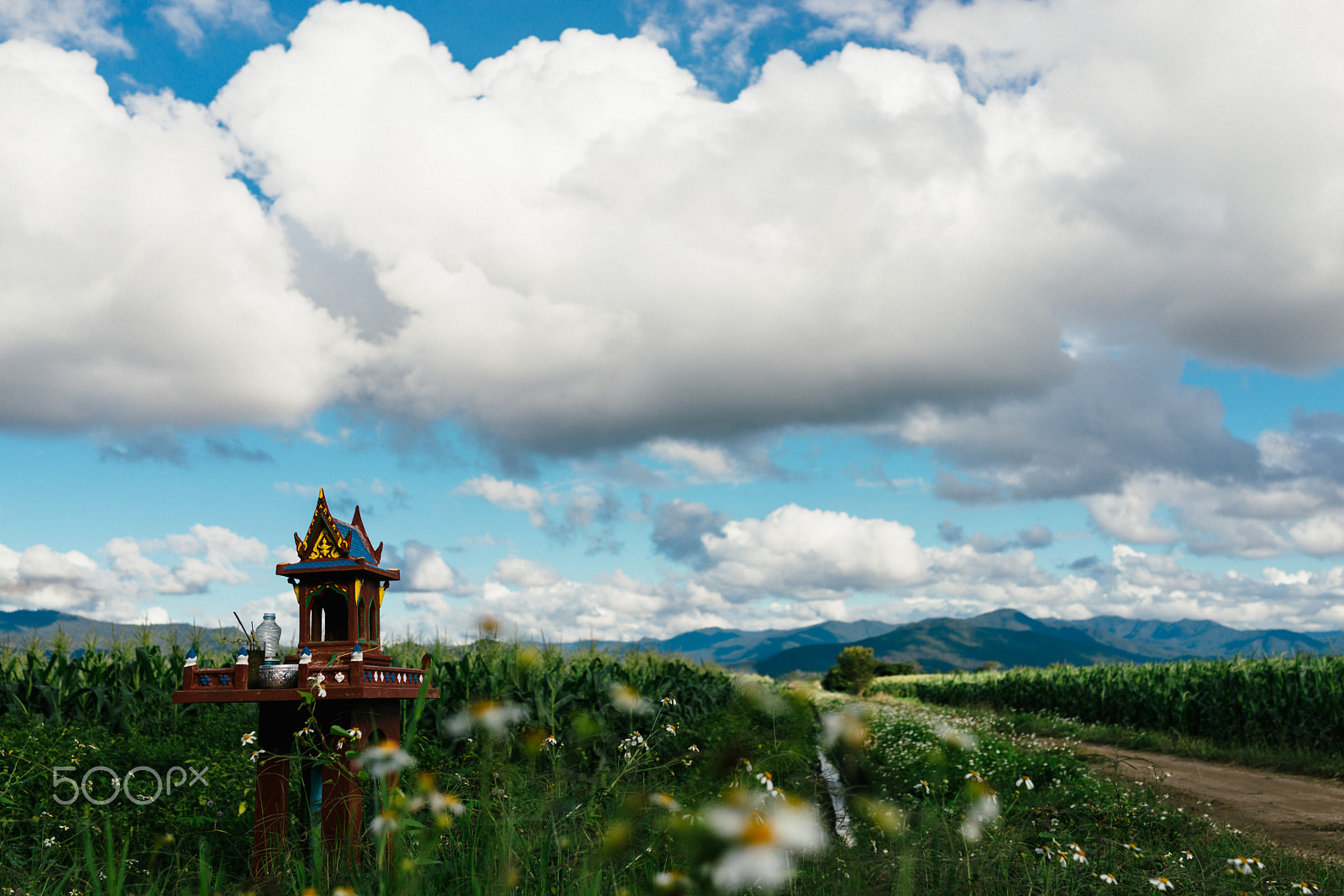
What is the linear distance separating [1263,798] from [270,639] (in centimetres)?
1335

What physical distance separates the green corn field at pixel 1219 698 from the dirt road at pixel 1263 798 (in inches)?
114

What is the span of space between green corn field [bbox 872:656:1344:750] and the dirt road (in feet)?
9.52

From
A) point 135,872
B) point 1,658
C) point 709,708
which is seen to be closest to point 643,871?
point 135,872

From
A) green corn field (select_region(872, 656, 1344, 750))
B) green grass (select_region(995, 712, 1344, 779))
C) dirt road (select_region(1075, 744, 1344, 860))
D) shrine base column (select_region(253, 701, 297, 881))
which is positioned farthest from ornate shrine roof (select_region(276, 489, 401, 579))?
green corn field (select_region(872, 656, 1344, 750))

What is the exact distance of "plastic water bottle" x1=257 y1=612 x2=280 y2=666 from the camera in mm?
5703

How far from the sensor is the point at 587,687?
10859 mm

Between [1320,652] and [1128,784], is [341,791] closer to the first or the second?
[1128,784]

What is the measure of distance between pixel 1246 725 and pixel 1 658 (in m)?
22.9

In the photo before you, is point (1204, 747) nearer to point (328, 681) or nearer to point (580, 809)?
point (580, 809)

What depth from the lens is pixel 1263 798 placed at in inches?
450

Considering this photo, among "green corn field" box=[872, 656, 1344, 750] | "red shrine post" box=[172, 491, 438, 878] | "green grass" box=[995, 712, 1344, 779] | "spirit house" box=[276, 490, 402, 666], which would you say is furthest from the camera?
"green corn field" box=[872, 656, 1344, 750]

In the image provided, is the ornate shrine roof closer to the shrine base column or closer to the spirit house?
the spirit house

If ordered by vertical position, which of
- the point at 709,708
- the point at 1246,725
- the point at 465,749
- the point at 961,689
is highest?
the point at 465,749

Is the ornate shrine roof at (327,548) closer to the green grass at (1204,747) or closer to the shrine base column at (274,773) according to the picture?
the shrine base column at (274,773)
